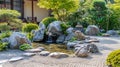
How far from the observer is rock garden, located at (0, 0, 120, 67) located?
9070 mm

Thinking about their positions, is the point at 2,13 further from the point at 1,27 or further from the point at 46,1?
the point at 46,1

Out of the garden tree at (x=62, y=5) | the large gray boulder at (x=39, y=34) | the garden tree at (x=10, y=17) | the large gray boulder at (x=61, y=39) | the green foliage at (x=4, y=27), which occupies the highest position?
the garden tree at (x=62, y=5)

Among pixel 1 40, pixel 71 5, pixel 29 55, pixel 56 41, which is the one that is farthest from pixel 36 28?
pixel 29 55

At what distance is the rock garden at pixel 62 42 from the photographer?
9.07 meters

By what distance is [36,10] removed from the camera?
2472 cm

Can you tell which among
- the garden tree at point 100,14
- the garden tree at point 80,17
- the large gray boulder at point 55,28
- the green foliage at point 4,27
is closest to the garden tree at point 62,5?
the garden tree at point 80,17

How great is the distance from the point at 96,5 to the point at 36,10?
22.7 ft

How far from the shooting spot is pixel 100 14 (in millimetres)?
19766

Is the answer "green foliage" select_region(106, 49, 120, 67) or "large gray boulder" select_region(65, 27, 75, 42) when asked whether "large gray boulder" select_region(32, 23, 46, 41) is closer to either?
"large gray boulder" select_region(65, 27, 75, 42)

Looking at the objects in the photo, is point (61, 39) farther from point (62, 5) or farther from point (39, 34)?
point (62, 5)

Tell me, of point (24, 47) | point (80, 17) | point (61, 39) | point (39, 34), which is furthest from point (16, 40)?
Result: point (80, 17)

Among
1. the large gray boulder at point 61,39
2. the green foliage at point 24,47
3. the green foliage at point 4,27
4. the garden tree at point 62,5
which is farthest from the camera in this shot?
the garden tree at point 62,5

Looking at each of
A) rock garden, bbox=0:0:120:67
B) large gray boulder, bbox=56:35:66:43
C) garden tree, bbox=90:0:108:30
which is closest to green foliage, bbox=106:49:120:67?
rock garden, bbox=0:0:120:67

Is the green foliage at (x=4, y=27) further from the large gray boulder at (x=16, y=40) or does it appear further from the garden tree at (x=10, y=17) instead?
the large gray boulder at (x=16, y=40)
